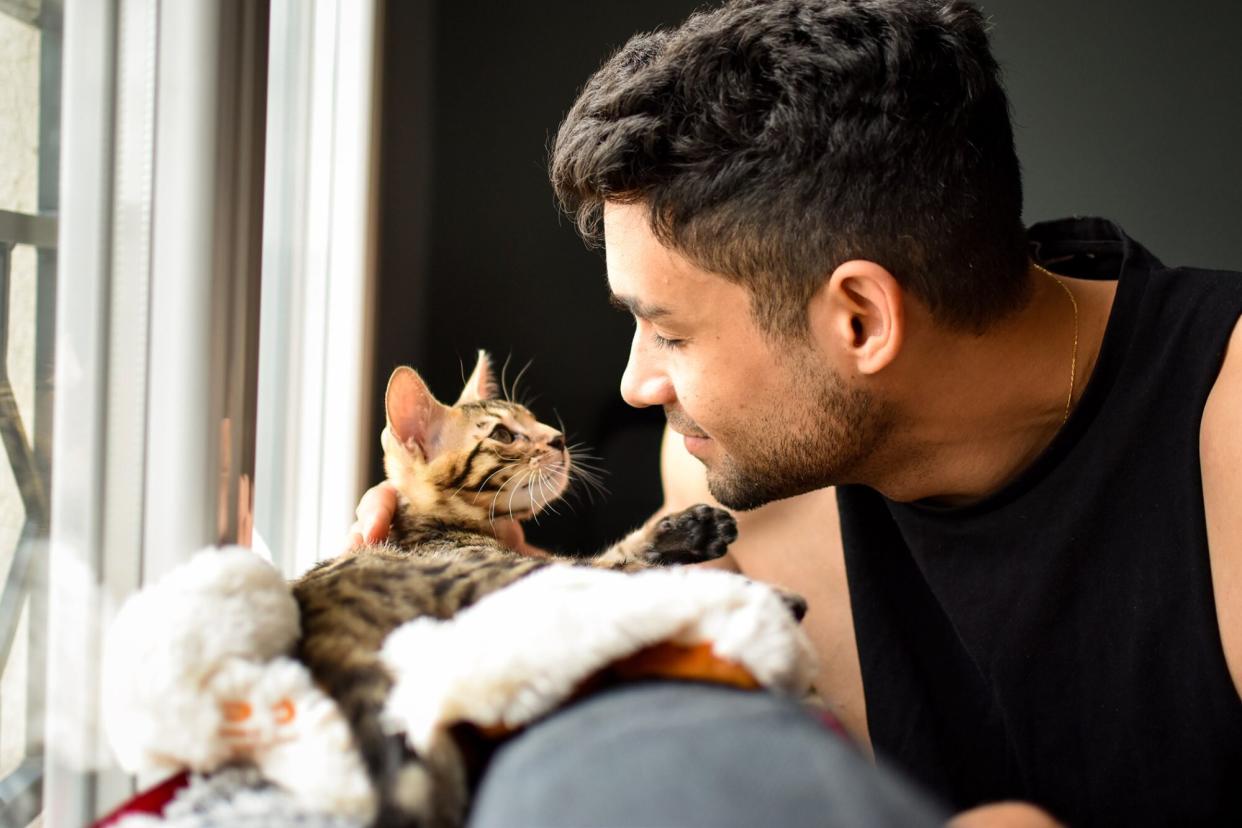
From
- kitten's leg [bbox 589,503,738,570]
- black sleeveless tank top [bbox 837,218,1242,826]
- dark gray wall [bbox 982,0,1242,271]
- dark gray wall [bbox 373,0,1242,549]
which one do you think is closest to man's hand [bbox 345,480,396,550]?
kitten's leg [bbox 589,503,738,570]

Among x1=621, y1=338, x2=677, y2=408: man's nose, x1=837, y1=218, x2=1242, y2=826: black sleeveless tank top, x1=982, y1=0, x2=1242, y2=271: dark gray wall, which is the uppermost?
x1=982, y1=0, x2=1242, y2=271: dark gray wall

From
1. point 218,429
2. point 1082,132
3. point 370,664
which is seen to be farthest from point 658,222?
point 1082,132

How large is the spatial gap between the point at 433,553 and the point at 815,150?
54cm

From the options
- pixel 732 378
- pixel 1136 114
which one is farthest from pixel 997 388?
pixel 1136 114

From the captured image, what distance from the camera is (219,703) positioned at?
18.1 inches

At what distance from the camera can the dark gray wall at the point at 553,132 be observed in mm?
2035

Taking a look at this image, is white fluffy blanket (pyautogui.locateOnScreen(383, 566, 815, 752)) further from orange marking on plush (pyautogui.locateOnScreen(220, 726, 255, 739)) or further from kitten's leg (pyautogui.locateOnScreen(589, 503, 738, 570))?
kitten's leg (pyautogui.locateOnScreen(589, 503, 738, 570))

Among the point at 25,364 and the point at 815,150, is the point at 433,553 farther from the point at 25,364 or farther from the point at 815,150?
the point at 815,150

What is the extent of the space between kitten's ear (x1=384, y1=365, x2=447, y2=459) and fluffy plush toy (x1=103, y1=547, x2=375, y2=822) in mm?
737

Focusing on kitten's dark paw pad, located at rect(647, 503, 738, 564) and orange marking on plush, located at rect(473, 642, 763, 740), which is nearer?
orange marking on plush, located at rect(473, 642, 763, 740)

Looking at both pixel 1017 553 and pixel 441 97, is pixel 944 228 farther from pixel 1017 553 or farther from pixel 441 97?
pixel 441 97

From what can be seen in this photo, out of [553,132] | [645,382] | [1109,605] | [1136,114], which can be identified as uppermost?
[1136,114]

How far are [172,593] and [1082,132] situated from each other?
2313mm

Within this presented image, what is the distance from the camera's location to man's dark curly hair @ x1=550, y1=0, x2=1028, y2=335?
3.12ft
